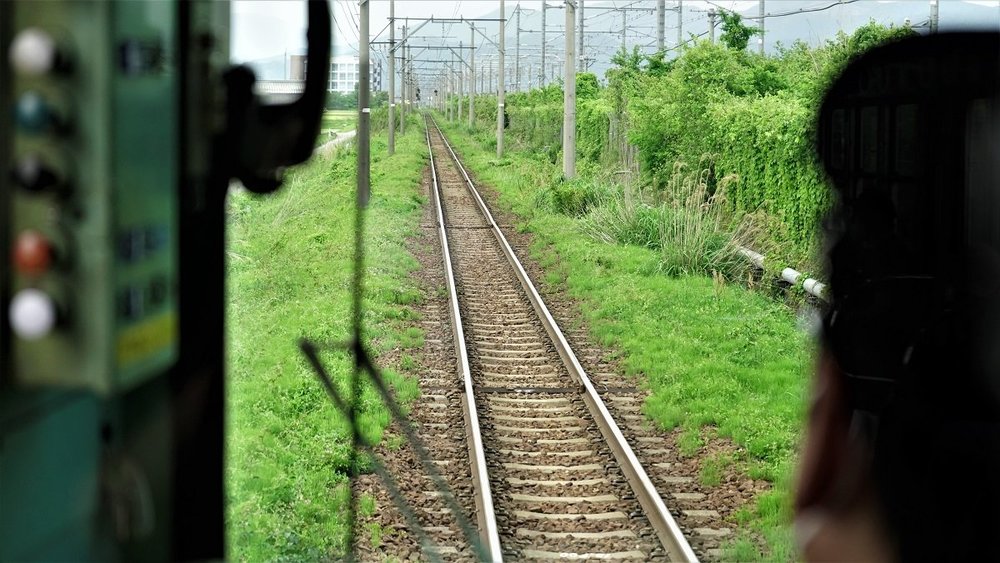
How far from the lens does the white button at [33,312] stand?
62.4 inches

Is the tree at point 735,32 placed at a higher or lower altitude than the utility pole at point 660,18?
lower

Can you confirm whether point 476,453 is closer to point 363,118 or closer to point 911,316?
point 363,118

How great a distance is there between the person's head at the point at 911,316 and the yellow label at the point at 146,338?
1.30 meters

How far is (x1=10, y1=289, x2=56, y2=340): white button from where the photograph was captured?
1586 mm

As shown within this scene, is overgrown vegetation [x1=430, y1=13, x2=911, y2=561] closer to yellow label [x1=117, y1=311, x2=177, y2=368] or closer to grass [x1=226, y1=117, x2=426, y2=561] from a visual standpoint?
yellow label [x1=117, y1=311, x2=177, y2=368]

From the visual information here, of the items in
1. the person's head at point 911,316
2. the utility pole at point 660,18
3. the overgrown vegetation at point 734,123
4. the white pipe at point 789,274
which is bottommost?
the white pipe at point 789,274

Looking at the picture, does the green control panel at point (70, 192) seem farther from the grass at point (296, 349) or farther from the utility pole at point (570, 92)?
the utility pole at point (570, 92)

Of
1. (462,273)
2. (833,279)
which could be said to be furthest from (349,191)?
(833,279)

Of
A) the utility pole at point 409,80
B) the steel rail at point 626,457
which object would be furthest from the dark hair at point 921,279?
the utility pole at point 409,80

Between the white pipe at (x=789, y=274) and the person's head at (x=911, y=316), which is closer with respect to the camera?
the person's head at (x=911, y=316)

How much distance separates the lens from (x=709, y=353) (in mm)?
11055

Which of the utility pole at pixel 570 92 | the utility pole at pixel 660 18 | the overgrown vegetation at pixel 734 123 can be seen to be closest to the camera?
the overgrown vegetation at pixel 734 123

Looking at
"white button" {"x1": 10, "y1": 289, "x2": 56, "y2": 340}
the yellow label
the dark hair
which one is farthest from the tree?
"white button" {"x1": 10, "y1": 289, "x2": 56, "y2": 340}

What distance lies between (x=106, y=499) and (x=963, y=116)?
5.73 feet
